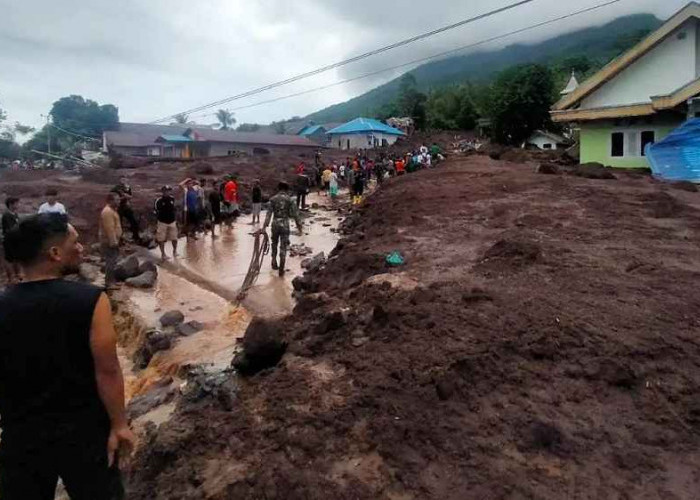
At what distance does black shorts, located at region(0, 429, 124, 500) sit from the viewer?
7.38 ft

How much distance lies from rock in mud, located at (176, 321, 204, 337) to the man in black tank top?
218 inches

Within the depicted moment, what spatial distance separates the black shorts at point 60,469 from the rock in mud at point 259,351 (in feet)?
8.05

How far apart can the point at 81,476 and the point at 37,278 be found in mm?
901

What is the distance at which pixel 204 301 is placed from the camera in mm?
9438

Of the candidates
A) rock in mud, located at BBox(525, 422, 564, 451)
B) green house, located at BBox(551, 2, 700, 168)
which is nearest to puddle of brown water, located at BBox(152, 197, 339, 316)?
rock in mud, located at BBox(525, 422, 564, 451)

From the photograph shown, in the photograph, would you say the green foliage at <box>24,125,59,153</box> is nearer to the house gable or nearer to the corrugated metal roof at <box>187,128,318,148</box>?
the corrugated metal roof at <box>187,128,318,148</box>

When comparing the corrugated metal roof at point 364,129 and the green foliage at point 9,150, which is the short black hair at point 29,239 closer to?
the corrugated metal roof at point 364,129

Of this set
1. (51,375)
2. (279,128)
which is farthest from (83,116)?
(51,375)

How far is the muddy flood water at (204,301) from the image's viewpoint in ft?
22.2

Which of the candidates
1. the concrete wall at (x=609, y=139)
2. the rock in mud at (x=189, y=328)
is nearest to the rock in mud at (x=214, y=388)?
the rock in mud at (x=189, y=328)

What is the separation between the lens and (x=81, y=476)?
91.5 inches

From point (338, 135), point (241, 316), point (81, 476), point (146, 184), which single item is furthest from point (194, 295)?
point (338, 135)

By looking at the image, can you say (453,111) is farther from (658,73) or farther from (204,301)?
(204,301)

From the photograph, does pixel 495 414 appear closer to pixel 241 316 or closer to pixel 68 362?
pixel 68 362
